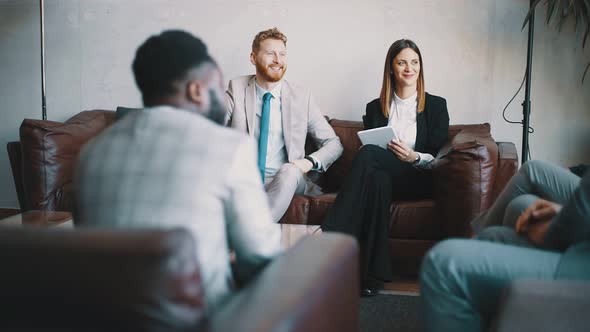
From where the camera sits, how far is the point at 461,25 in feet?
12.8

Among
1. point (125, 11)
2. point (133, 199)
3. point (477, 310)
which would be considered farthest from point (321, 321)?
point (125, 11)

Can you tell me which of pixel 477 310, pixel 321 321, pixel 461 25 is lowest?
pixel 477 310

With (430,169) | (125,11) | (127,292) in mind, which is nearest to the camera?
(127,292)

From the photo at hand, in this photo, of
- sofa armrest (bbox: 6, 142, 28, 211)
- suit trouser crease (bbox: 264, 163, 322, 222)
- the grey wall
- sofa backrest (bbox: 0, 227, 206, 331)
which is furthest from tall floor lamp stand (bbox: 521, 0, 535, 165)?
sofa backrest (bbox: 0, 227, 206, 331)

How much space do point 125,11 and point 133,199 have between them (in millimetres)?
3418

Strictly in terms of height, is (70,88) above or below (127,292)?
above

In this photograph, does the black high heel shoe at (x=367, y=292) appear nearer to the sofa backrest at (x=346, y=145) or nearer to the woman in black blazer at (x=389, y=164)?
the woman in black blazer at (x=389, y=164)

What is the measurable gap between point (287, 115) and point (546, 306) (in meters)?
2.34

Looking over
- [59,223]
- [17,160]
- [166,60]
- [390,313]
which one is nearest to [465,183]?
[390,313]

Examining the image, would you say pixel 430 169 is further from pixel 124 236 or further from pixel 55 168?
pixel 124 236

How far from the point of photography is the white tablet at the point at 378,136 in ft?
10.7

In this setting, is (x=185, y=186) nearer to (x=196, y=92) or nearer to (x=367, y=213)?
(x=196, y=92)

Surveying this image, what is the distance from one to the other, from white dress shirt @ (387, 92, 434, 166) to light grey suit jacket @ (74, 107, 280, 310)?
2245 mm

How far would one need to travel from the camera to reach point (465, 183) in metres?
2.98
